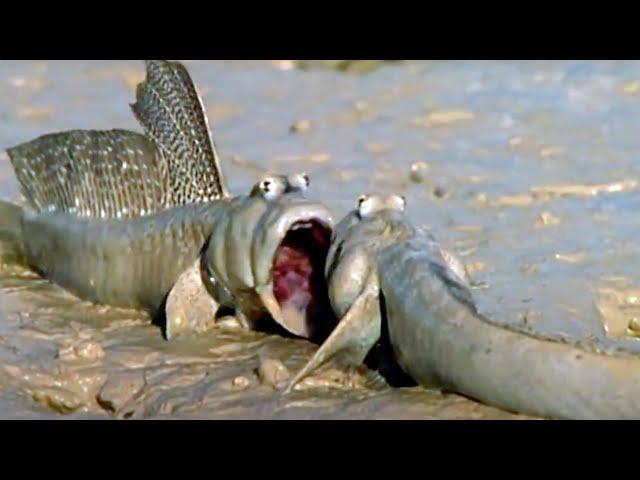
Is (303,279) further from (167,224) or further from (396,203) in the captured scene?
(167,224)

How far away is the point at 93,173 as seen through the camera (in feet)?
14.7

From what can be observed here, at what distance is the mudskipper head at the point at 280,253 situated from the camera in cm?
366

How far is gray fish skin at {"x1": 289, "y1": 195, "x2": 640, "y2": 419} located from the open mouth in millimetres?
155

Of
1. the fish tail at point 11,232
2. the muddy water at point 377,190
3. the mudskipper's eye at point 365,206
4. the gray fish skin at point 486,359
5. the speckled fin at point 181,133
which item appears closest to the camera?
the gray fish skin at point 486,359

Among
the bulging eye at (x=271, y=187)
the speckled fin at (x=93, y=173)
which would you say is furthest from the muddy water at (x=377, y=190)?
the bulging eye at (x=271, y=187)

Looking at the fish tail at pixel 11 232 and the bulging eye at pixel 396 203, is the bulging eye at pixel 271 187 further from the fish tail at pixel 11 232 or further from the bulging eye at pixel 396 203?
the fish tail at pixel 11 232

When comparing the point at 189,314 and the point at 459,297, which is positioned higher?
the point at 459,297

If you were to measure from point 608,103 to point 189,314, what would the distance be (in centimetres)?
405

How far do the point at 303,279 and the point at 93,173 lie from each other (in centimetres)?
108

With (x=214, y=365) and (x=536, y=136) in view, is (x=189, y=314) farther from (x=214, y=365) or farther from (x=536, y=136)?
(x=536, y=136)

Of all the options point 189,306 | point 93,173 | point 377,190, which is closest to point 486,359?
point 189,306
